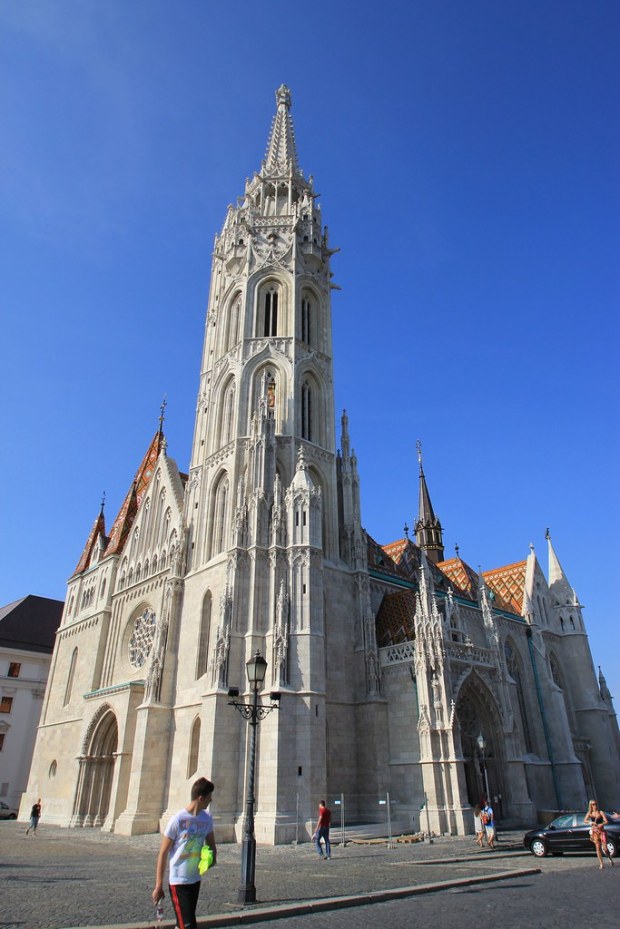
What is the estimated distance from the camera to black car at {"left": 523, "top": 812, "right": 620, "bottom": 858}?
15.1m

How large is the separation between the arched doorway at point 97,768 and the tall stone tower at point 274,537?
5688 millimetres

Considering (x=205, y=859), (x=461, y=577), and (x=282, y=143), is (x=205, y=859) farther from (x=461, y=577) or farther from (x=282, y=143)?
(x=282, y=143)

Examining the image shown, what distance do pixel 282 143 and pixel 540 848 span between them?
143 feet

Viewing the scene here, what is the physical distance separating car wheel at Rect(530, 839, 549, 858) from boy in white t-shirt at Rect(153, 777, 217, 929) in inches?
580

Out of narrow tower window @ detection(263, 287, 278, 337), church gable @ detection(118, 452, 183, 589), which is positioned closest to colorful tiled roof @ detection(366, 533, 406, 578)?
church gable @ detection(118, 452, 183, 589)

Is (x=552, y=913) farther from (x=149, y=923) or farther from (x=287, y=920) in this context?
(x=149, y=923)

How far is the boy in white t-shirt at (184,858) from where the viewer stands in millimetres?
4805

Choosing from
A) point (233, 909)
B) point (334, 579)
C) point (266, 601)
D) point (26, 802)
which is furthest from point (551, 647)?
point (233, 909)

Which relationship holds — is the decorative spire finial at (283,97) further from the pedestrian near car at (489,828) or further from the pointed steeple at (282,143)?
the pedestrian near car at (489,828)

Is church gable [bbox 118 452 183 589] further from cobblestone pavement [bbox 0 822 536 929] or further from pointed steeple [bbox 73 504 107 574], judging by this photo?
cobblestone pavement [bbox 0 822 536 929]

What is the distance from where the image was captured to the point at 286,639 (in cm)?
2284

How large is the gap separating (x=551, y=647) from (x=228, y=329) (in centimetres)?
2739

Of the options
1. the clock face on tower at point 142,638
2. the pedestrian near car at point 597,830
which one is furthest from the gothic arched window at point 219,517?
the pedestrian near car at point 597,830

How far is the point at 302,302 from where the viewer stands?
35406 mm
